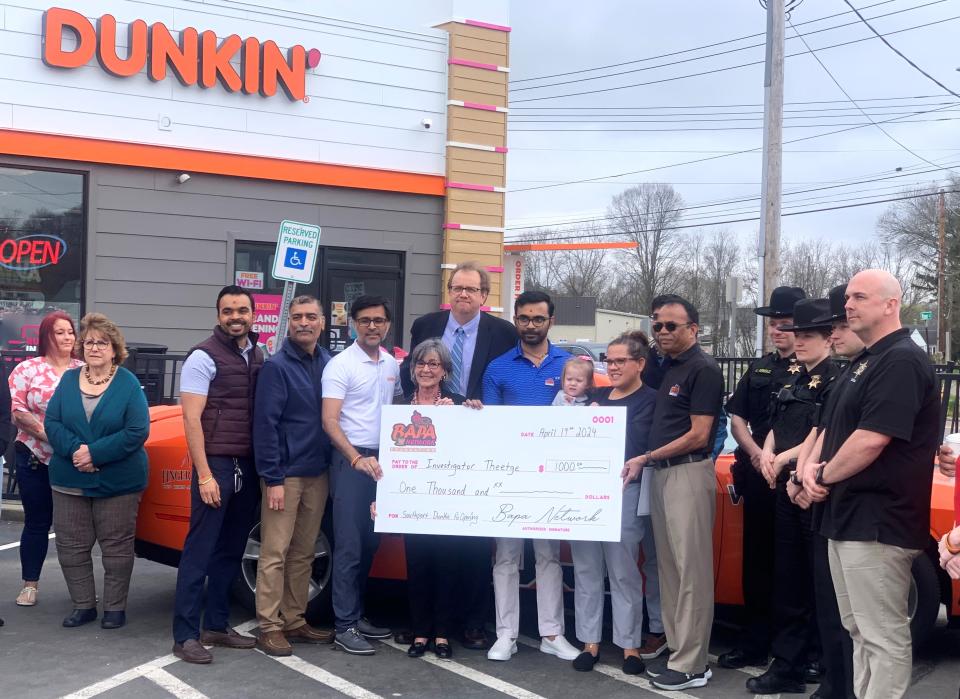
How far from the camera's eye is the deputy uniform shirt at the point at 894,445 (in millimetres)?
4039

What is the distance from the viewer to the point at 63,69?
11.6 meters

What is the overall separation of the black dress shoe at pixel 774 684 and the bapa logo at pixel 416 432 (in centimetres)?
203

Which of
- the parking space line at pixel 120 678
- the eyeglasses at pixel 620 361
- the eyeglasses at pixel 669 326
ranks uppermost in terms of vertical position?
the eyeglasses at pixel 669 326

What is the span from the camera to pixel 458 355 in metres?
6.09

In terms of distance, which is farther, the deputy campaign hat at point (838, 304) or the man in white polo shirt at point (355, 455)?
the man in white polo shirt at point (355, 455)

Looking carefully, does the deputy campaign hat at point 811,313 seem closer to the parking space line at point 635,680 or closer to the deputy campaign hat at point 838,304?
the deputy campaign hat at point 838,304

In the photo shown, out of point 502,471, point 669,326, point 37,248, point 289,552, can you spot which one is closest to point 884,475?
point 669,326

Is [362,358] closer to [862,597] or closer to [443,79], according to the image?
[862,597]

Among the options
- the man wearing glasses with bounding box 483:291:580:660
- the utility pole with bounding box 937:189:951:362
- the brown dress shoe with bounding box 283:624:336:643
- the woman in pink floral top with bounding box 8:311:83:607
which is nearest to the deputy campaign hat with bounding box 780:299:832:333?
the man wearing glasses with bounding box 483:291:580:660

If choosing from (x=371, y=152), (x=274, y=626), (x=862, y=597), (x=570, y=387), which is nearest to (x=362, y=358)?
(x=570, y=387)

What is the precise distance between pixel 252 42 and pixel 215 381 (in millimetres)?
8226

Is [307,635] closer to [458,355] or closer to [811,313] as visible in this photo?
[458,355]

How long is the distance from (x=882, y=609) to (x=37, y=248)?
10.4m

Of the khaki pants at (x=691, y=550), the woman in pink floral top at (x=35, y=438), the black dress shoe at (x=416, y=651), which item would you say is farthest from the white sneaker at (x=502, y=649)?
the woman in pink floral top at (x=35, y=438)
